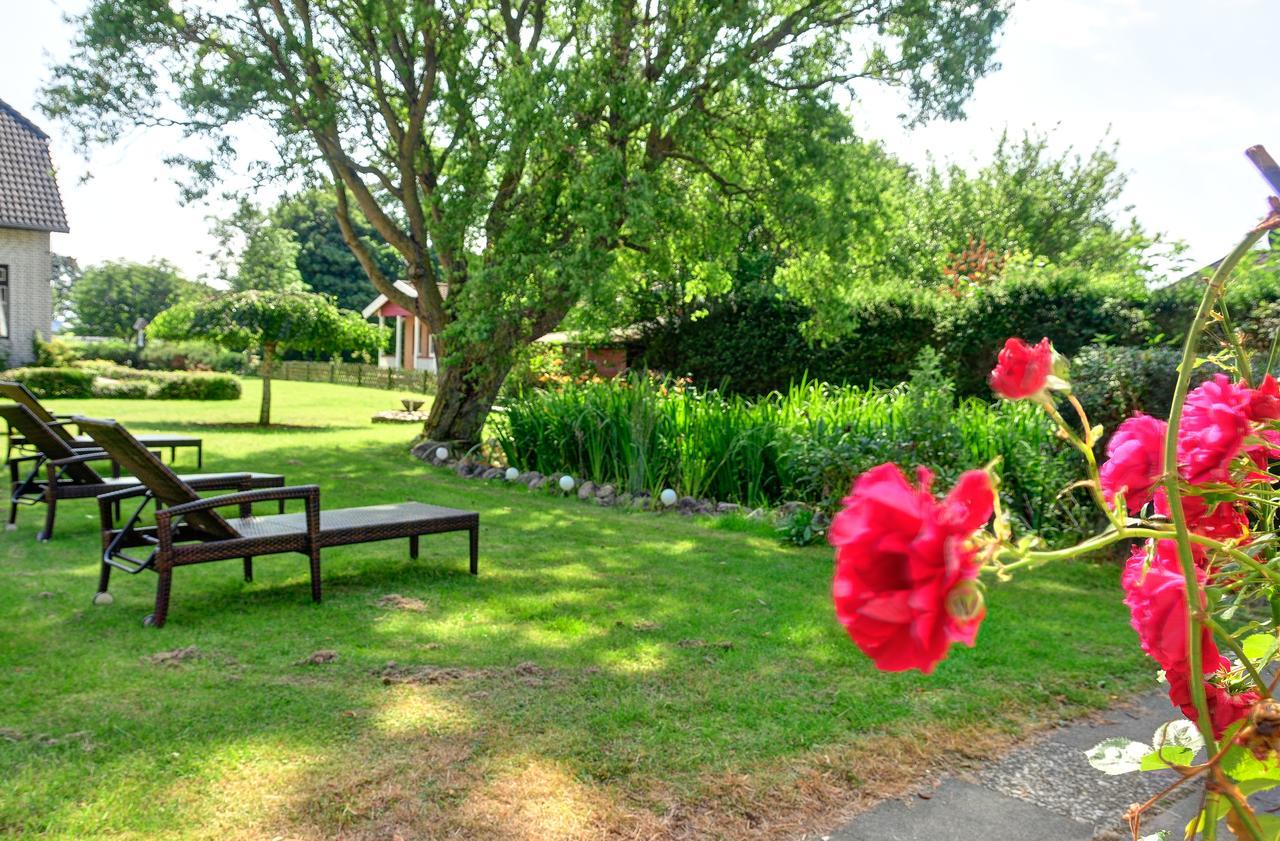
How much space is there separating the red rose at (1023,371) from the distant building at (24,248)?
2823 centimetres

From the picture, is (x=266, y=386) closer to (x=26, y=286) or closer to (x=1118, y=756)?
(x=26, y=286)

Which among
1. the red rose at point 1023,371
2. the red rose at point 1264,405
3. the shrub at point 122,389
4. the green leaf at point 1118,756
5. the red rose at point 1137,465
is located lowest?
the shrub at point 122,389

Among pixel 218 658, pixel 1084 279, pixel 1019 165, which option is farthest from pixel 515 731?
pixel 1019 165

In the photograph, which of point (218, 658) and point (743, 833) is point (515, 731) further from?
point (218, 658)

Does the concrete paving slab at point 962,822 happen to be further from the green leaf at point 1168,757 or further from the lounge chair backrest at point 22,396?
the lounge chair backrest at point 22,396

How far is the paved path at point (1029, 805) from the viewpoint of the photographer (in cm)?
298

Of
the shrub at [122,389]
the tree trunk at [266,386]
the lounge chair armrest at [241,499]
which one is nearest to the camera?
the lounge chair armrest at [241,499]

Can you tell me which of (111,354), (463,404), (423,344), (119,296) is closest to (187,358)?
(111,354)

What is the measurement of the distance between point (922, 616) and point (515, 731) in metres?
3.16

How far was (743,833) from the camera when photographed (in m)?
2.92

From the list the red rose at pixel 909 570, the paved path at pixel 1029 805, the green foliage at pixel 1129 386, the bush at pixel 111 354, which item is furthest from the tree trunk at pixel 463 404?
the bush at pixel 111 354

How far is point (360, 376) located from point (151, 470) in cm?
2945

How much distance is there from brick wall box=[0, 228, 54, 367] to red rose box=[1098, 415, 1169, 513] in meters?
28.6

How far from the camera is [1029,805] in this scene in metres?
3.19
